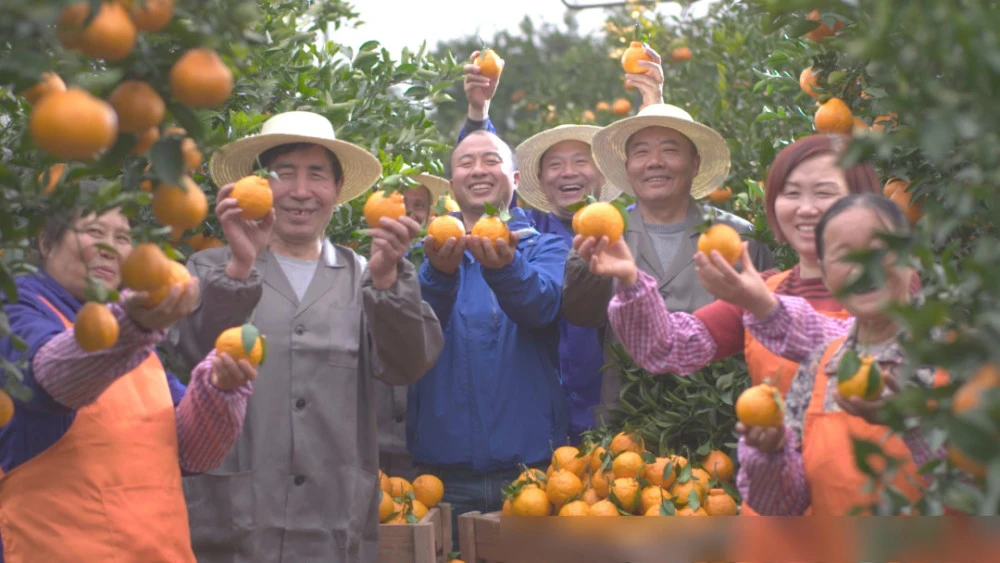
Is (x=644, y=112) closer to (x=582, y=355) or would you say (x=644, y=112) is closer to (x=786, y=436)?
(x=582, y=355)

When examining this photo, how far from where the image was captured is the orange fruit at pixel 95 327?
7.06ft

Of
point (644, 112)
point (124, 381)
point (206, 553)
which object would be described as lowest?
point (206, 553)

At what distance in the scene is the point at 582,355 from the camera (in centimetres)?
424

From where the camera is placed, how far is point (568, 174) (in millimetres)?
4883

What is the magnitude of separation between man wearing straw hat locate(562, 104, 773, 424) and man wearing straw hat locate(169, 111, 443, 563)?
57 cm

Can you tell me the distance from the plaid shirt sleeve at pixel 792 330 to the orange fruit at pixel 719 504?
0.95 metres

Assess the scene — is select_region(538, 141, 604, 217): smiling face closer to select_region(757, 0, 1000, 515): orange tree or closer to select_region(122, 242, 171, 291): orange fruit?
select_region(122, 242, 171, 291): orange fruit

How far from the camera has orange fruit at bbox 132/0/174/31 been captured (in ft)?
5.52

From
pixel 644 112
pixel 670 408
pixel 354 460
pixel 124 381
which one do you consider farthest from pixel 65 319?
pixel 644 112

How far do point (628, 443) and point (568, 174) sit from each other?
4.91ft

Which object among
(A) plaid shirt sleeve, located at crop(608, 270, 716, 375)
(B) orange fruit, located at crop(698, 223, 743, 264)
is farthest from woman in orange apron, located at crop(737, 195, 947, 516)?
(A) plaid shirt sleeve, located at crop(608, 270, 716, 375)

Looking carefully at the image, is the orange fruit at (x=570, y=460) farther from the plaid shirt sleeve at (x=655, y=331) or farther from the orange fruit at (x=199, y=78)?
the orange fruit at (x=199, y=78)

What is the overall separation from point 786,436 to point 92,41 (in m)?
1.57

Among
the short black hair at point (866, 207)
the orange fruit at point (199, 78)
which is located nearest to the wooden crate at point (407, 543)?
the short black hair at point (866, 207)
